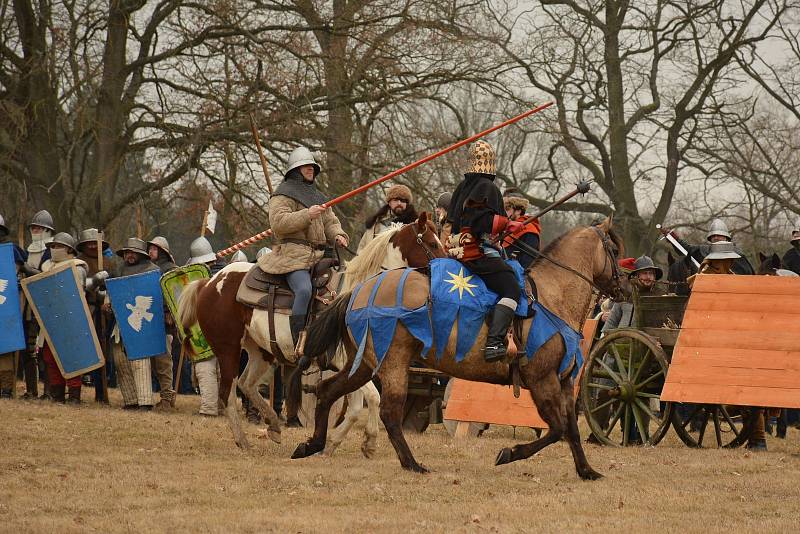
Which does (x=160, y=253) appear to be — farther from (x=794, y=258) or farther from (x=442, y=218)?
(x=794, y=258)

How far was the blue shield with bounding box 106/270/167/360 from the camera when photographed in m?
14.3

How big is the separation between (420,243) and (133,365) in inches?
222

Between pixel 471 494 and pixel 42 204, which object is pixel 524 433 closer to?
pixel 471 494

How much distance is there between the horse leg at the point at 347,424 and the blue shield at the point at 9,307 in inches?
203

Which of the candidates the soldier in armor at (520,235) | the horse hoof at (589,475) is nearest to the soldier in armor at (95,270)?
the soldier in armor at (520,235)

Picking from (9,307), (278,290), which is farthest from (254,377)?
(9,307)

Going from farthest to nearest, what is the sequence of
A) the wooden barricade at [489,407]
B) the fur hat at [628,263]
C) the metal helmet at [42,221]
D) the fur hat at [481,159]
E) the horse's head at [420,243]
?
the metal helmet at [42,221] → the wooden barricade at [489,407] → the fur hat at [628,263] → the horse's head at [420,243] → the fur hat at [481,159]

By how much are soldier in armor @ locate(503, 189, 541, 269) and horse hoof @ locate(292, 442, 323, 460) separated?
2.11 meters

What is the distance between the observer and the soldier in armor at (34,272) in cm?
1541

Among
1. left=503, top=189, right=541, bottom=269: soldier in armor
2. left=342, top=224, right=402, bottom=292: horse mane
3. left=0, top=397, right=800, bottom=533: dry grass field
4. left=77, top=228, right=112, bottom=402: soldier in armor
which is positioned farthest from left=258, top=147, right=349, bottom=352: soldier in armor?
left=77, top=228, right=112, bottom=402: soldier in armor

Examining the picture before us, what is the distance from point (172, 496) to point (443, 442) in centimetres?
421

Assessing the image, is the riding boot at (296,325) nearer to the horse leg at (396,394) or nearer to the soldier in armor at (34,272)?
the horse leg at (396,394)

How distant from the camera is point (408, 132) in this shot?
799 inches

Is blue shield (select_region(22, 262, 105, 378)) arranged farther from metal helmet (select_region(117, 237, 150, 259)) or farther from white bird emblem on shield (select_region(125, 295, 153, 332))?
metal helmet (select_region(117, 237, 150, 259))
